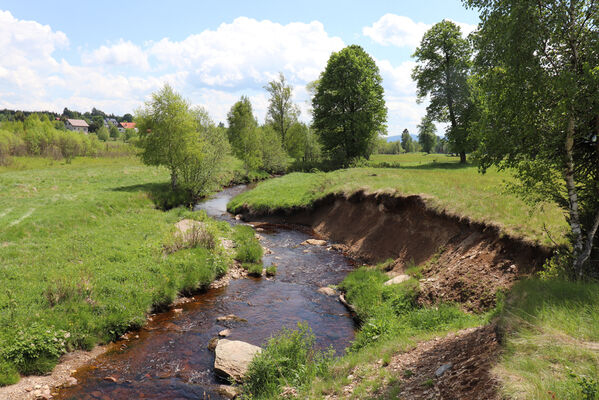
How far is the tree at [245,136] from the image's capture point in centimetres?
6122

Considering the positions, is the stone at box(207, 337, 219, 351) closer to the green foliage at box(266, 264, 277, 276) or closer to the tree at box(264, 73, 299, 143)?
the green foliage at box(266, 264, 277, 276)

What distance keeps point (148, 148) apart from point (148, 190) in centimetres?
511

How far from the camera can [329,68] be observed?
49.4 meters

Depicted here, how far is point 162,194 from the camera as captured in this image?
36469 millimetres

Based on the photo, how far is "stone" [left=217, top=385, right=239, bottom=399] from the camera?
9289mm

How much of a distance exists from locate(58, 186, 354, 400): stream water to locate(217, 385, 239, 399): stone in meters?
0.22

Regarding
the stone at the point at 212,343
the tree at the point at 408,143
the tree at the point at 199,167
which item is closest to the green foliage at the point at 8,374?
the stone at the point at 212,343

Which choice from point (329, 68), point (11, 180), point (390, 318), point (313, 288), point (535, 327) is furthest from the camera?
point (329, 68)

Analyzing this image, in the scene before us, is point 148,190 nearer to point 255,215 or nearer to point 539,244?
point 255,215

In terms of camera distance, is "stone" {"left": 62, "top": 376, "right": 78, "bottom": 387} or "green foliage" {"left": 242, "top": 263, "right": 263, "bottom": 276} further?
"green foliage" {"left": 242, "top": 263, "right": 263, "bottom": 276}

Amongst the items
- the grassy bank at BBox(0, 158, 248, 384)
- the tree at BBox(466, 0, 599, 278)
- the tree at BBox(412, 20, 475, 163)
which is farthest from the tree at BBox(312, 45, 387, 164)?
the tree at BBox(466, 0, 599, 278)

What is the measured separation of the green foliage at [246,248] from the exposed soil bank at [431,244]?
256 inches

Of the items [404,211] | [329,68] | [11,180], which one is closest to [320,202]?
Answer: [404,211]

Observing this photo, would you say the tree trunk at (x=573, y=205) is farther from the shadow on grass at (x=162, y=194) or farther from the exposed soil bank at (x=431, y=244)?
the shadow on grass at (x=162, y=194)
